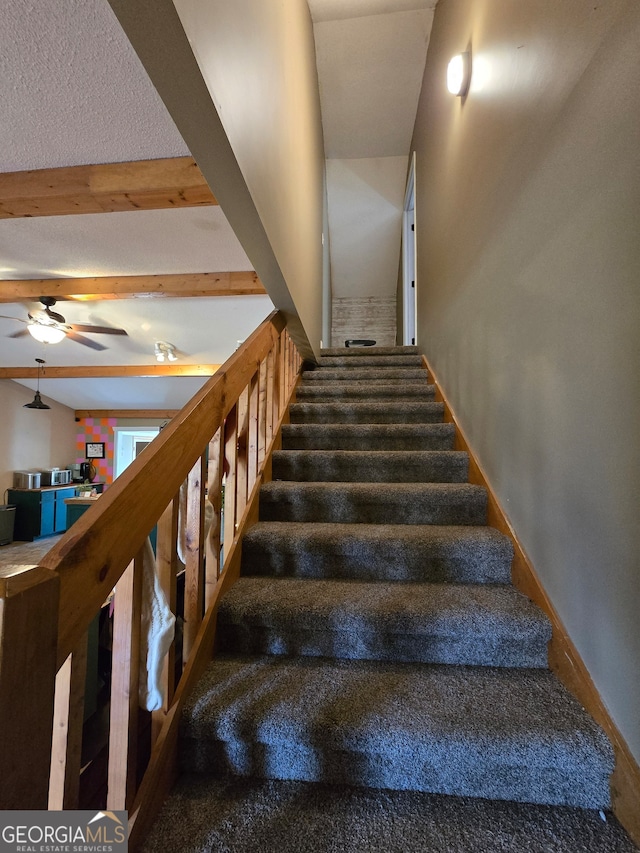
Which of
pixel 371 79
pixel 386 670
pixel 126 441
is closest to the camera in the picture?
pixel 386 670

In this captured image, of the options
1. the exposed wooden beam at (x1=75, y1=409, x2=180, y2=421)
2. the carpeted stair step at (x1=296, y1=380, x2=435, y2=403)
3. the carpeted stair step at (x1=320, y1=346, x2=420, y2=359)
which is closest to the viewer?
the carpeted stair step at (x1=296, y1=380, x2=435, y2=403)

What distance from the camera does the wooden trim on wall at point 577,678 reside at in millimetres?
790

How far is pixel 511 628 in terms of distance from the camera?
108 cm

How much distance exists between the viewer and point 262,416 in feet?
6.21

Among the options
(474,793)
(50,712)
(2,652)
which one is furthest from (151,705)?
(474,793)

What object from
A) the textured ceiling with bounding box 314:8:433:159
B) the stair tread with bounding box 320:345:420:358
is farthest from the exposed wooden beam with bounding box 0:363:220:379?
the textured ceiling with bounding box 314:8:433:159

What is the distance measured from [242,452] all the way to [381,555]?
0.72 metres

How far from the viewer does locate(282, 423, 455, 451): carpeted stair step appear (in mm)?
2182

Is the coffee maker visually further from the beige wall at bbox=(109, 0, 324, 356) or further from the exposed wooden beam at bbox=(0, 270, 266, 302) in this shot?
the beige wall at bbox=(109, 0, 324, 356)

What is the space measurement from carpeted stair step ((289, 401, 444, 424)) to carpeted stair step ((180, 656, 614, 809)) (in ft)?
5.33

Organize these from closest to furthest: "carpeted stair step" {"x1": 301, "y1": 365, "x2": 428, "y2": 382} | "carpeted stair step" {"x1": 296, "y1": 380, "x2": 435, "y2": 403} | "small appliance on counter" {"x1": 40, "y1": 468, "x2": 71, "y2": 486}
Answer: "carpeted stair step" {"x1": 296, "y1": 380, "x2": 435, "y2": 403}
"carpeted stair step" {"x1": 301, "y1": 365, "x2": 428, "y2": 382}
"small appliance on counter" {"x1": 40, "y1": 468, "x2": 71, "y2": 486}

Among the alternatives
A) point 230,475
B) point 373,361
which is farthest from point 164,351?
point 230,475

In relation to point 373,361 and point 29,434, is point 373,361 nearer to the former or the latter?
point 373,361

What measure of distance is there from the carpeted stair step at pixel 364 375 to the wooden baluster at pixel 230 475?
5.75 ft
